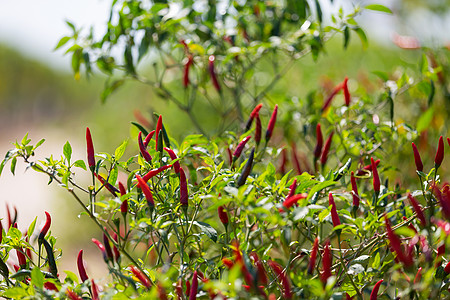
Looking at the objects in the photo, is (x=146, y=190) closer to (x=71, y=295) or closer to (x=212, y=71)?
(x=71, y=295)

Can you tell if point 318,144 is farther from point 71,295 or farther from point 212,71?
point 71,295

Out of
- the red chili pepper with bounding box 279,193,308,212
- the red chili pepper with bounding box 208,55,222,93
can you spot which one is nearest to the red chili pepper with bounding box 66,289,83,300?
the red chili pepper with bounding box 279,193,308,212

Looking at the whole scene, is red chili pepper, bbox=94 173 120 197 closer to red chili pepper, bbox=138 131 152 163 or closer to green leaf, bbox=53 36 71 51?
red chili pepper, bbox=138 131 152 163

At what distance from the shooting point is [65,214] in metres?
5.93

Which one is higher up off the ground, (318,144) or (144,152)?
(144,152)

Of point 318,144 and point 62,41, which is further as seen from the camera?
point 62,41

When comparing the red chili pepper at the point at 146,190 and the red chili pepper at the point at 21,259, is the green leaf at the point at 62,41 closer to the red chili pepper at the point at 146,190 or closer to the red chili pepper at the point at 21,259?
the red chili pepper at the point at 21,259

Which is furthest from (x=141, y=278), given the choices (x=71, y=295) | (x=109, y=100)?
(x=109, y=100)

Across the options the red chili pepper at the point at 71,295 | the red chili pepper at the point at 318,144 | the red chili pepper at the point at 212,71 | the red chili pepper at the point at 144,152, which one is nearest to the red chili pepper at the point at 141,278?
the red chili pepper at the point at 71,295

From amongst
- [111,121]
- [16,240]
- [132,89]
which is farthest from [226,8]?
[132,89]

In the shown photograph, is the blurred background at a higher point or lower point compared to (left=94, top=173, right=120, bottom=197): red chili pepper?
lower

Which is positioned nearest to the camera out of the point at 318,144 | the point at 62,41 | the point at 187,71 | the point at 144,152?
the point at 144,152

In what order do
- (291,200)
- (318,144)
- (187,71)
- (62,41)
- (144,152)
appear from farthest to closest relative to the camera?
(187,71) < (62,41) < (318,144) < (144,152) < (291,200)

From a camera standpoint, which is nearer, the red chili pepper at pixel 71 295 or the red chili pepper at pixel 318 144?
the red chili pepper at pixel 71 295
